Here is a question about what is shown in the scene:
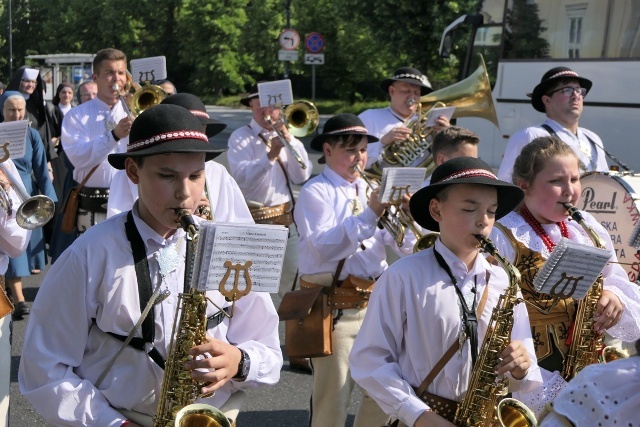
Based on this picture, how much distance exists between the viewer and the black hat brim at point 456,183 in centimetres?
339

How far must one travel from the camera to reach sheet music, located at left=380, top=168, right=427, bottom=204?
481 cm

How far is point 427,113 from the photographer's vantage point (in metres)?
7.71

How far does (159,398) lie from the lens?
2.90 m

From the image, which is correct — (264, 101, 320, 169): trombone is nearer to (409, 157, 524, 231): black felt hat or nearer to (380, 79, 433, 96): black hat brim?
(380, 79, 433, 96): black hat brim

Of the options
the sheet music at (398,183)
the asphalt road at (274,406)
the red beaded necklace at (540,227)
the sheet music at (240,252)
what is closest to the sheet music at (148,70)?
the asphalt road at (274,406)

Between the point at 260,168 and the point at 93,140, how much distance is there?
1.30m

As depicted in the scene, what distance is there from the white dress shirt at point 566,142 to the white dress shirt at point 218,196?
2096mm

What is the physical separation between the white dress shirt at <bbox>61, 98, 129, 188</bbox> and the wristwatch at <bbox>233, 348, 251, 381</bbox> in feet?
13.5

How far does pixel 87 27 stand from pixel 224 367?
2145 inches

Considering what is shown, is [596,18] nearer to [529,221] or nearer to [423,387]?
[529,221]

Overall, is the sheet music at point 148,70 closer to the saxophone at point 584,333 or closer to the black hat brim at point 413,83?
the black hat brim at point 413,83

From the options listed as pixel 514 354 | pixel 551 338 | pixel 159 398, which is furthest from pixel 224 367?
pixel 551 338

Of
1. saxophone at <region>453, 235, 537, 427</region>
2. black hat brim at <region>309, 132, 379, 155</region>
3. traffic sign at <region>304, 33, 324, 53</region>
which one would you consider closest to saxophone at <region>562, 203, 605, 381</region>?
saxophone at <region>453, 235, 537, 427</region>

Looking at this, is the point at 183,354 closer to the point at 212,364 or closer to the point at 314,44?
the point at 212,364
